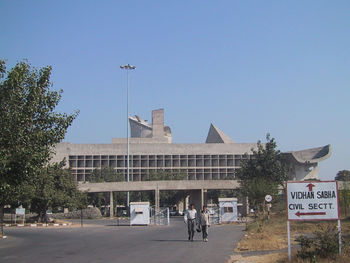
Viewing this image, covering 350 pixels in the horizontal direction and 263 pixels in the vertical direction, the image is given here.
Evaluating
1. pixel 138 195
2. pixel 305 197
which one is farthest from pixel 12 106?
pixel 138 195

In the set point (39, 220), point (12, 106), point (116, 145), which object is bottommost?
point (39, 220)

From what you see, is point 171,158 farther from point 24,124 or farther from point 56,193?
point 24,124

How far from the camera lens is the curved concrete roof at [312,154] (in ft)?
322

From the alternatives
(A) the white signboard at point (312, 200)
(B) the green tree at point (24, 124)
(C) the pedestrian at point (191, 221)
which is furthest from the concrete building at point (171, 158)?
(A) the white signboard at point (312, 200)

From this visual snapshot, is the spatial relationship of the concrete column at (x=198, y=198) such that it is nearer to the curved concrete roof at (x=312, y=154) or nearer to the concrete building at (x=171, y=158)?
the concrete building at (x=171, y=158)

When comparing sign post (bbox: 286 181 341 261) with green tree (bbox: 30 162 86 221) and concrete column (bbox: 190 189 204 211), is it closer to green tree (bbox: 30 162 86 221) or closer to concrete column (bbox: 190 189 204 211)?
green tree (bbox: 30 162 86 221)

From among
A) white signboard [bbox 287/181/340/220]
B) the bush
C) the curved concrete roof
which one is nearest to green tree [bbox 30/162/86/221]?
white signboard [bbox 287/181/340/220]

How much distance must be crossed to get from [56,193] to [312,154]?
227 feet

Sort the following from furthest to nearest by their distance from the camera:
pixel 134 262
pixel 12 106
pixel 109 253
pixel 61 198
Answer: pixel 61 198, pixel 12 106, pixel 109 253, pixel 134 262

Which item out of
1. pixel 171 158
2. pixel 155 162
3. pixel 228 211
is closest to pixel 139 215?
pixel 228 211

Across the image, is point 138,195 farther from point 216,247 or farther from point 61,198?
point 216,247

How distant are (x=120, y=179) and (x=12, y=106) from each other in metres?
78.1

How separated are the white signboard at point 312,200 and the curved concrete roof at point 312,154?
88165 millimetres

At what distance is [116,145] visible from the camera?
105 m
